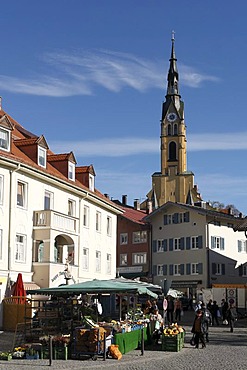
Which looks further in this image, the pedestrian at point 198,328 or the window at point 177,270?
the window at point 177,270

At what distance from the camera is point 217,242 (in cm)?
6494

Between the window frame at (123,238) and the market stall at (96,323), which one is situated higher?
the window frame at (123,238)

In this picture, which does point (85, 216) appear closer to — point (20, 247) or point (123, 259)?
point (20, 247)

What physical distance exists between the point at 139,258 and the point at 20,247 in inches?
1376

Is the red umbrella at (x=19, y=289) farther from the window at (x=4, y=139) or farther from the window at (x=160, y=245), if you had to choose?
the window at (x=160, y=245)

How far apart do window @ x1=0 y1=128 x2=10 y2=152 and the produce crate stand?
49.2 feet

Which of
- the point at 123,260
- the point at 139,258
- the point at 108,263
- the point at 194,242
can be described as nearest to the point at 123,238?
the point at 123,260

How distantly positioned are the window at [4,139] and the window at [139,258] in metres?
36.2

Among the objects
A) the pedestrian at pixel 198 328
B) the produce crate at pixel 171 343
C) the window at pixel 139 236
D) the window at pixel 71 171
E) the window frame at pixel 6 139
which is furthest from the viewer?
the window at pixel 139 236

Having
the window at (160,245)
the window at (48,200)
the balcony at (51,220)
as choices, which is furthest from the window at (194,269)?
the window at (48,200)

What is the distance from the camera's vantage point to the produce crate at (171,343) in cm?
2314

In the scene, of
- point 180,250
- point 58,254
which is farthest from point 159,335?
point 180,250

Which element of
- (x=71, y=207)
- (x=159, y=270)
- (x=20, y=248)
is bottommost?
(x=159, y=270)

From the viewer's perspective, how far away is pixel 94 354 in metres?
20.7
